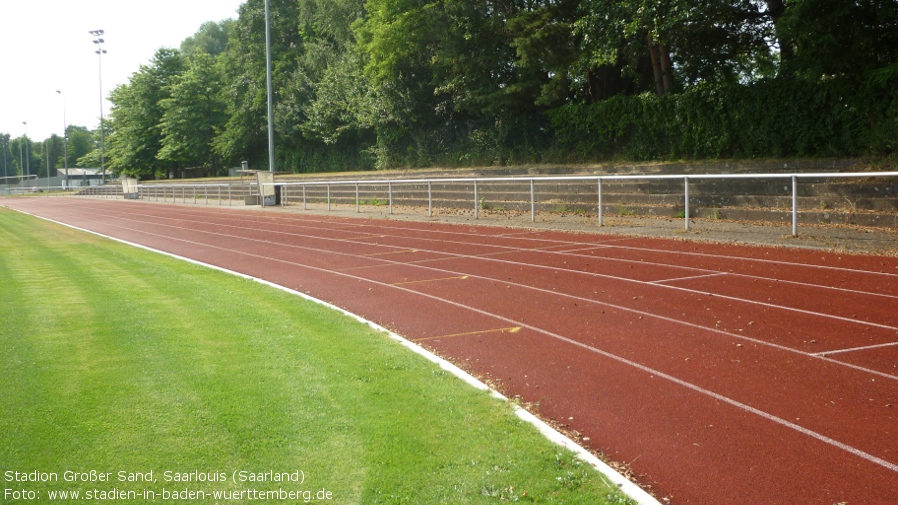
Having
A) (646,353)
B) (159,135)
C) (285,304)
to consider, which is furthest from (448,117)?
(159,135)

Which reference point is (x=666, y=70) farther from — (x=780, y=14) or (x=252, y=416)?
(x=252, y=416)

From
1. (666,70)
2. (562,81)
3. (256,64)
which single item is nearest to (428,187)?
(562,81)

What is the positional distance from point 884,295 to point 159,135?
7212 centimetres

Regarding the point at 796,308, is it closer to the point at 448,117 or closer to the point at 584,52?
the point at 584,52

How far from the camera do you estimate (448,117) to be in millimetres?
37844

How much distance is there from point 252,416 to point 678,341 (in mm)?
4196

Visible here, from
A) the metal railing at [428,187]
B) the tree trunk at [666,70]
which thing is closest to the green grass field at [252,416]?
the metal railing at [428,187]

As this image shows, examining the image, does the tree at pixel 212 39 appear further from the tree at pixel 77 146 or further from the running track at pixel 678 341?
the running track at pixel 678 341

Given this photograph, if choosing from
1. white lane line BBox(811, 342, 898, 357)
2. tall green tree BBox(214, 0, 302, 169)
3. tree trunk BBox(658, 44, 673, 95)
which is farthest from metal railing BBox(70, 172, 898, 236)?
tall green tree BBox(214, 0, 302, 169)

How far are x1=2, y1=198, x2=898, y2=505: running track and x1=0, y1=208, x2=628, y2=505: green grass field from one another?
657 mm

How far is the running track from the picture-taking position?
4727mm

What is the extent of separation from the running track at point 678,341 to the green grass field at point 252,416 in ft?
2.16

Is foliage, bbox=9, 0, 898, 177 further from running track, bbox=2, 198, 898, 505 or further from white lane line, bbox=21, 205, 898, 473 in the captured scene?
→ white lane line, bbox=21, 205, 898, 473

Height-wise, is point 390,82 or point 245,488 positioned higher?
point 390,82
